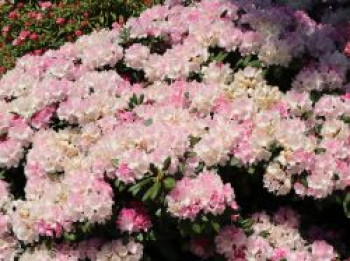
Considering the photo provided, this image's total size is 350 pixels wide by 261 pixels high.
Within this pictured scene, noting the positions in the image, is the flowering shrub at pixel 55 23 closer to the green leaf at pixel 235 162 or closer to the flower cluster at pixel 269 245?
the green leaf at pixel 235 162

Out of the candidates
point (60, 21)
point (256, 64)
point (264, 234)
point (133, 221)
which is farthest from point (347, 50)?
point (60, 21)

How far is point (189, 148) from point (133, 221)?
49cm

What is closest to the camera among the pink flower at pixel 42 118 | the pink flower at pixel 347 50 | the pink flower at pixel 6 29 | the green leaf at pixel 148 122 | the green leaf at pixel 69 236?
the green leaf at pixel 69 236

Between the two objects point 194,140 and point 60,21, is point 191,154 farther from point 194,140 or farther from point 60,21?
point 60,21

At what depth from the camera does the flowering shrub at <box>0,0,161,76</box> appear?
6438mm

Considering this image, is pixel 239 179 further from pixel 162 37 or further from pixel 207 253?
pixel 162 37

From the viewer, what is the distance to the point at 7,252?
11.1 ft

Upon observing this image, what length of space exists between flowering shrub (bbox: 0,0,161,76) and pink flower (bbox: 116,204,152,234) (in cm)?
338

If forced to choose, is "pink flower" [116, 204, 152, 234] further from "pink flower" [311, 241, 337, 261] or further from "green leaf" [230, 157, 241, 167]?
"pink flower" [311, 241, 337, 261]

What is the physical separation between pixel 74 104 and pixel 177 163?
2.92 ft

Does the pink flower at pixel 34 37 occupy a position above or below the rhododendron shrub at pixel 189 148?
below

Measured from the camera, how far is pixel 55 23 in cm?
659

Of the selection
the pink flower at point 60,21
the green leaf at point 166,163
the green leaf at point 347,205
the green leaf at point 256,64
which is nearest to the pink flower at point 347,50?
the green leaf at point 256,64

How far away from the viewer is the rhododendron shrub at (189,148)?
315 centimetres
